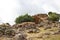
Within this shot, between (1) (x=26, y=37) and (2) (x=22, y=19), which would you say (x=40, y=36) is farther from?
(2) (x=22, y=19)

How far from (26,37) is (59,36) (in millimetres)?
6755

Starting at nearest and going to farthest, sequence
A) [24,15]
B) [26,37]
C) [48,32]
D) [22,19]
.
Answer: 1. [26,37]
2. [48,32]
3. [22,19]
4. [24,15]

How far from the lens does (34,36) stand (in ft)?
136

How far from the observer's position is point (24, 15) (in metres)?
74.9

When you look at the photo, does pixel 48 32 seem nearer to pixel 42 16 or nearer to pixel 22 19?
pixel 22 19

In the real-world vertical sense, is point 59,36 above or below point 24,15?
below

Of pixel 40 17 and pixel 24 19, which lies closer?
pixel 24 19

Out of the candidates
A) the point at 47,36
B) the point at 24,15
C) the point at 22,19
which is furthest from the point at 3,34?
the point at 24,15

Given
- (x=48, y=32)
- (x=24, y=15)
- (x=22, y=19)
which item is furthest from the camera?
(x=24, y=15)

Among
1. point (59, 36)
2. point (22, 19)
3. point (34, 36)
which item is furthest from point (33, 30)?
point (22, 19)

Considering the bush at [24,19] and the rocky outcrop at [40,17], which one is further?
the rocky outcrop at [40,17]

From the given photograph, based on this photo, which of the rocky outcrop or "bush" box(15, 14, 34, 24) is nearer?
"bush" box(15, 14, 34, 24)

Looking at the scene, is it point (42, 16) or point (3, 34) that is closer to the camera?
point (3, 34)

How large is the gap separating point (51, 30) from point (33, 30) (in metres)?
4.07
